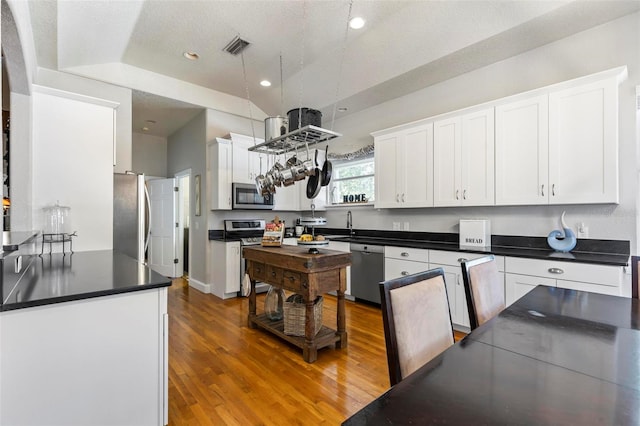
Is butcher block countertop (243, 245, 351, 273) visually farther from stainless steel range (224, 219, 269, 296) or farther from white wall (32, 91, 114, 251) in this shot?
stainless steel range (224, 219, 269, 296)

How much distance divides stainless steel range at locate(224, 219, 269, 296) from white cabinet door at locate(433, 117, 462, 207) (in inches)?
105

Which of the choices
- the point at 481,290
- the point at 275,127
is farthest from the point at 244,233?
the point at 481,290

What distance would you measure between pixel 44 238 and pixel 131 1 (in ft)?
7.20

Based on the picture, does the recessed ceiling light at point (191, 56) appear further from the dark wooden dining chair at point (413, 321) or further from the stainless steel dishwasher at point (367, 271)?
the dark wooden dining chair at point (413, 321)

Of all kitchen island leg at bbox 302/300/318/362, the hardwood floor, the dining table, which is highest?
the dining table

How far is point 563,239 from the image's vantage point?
2.86m

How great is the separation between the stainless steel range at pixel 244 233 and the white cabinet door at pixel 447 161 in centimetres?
266

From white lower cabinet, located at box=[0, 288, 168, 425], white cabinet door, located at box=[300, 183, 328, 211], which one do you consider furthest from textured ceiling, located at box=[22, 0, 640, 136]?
white lower cabinet, located at box=[0, 288, 168, 425]

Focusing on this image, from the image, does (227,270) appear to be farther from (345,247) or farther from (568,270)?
(568,270)

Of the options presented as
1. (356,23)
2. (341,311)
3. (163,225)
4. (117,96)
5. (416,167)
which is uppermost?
(356,23)

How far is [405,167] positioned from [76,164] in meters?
3.48

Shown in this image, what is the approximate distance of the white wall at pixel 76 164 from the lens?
2531 mm

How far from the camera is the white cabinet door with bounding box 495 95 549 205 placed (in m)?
2.87

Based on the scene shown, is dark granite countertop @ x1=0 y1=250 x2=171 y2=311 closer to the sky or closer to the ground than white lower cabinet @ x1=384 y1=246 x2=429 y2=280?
closer to the sky
